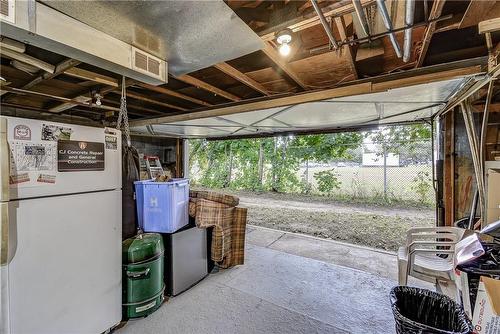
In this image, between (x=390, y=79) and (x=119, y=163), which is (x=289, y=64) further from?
(x=119, y=163)

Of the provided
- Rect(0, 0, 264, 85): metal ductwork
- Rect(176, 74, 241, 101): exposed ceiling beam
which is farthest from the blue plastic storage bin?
Rect(0, 0, 264, 85): metal ductwork

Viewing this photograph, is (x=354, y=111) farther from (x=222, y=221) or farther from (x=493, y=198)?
(x=222, y=221)

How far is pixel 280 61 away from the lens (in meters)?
1.91

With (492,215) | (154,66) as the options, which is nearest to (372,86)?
(492,215)

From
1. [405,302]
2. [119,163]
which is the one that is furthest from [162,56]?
[405,302]

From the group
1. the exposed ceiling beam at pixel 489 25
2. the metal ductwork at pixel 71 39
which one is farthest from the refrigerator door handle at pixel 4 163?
the exposed ceiling beam at pixel 489 25

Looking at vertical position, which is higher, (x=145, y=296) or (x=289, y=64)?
(x=289, y=64)

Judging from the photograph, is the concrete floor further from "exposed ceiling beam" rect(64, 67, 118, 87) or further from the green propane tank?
"exposed ceiling beam" rect(64, 67, 118, 87)

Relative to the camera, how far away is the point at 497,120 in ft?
8.54

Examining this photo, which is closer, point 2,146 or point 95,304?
point 2,146

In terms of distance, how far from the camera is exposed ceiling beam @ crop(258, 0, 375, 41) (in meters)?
1.21

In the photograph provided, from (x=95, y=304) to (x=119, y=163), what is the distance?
1.06 meters

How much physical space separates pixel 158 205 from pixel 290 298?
1.64 m

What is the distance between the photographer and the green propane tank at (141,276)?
2066mm
